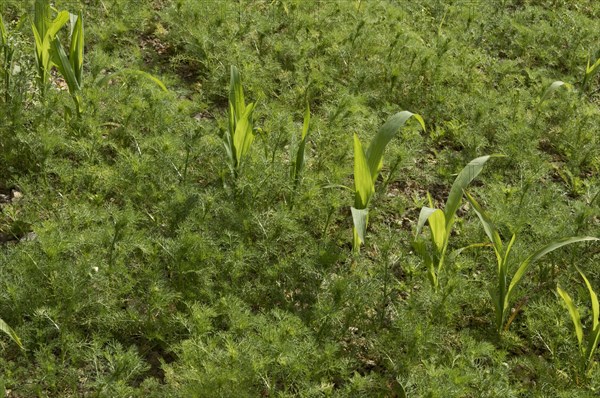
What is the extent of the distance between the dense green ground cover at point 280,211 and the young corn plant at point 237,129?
69mm

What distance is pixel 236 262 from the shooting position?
3076mm

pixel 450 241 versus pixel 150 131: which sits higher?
pixel 150 131

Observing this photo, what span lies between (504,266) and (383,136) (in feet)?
2.65

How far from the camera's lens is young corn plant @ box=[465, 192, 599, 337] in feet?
9.77

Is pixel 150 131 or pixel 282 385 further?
pixel 150 131

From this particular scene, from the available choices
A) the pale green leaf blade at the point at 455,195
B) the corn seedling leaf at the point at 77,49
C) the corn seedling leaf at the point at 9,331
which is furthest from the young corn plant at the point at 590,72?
the corn seedling leaf at the point at 9,331

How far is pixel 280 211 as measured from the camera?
3367 mm

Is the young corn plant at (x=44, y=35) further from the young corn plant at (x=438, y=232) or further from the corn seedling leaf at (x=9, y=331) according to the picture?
the young corn plant at (x=438, y=232)

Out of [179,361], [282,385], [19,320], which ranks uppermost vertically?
[19,320]

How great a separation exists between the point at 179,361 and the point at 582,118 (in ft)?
9.95

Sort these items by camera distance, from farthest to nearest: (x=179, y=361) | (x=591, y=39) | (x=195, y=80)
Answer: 1. (x=591, y=39)
2. (x=195, y=80)
3. (x=179, y=361)

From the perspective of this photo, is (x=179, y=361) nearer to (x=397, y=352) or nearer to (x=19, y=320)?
(x=19, y=320)

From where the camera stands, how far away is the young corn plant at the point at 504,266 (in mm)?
2977

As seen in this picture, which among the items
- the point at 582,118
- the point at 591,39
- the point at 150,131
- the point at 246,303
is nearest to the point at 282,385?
the point at 246,303
